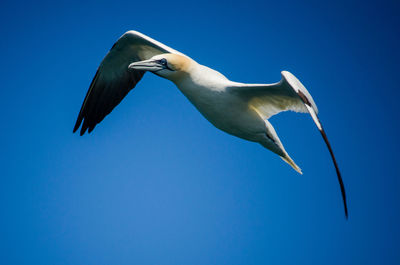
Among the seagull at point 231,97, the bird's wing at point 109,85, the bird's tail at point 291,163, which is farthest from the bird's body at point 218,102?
the bird's wing at point 109,85

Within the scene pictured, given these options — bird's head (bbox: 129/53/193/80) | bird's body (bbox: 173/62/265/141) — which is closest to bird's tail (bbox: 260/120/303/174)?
bird's body (bbox: 173/62/265/141)

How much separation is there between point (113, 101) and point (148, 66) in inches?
96.8

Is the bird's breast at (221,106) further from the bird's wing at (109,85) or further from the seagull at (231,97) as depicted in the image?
the bird's wing at (109,85)

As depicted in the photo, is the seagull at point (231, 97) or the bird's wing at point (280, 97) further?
the seagull at point (231, 97)

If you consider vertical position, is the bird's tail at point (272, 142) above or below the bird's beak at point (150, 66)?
below

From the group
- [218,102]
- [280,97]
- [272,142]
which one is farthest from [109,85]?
[280,97]

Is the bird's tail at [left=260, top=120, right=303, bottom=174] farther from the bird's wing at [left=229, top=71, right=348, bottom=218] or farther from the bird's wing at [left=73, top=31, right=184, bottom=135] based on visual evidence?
the bird's wing at [left=73, top=31, right=184, bottom=135]

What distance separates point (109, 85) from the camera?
7555mm

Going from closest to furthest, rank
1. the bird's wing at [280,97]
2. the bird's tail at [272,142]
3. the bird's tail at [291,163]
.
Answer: the bird's wing at [280,97] < the bird's tail at [272,142] < the bird's tail at [291,163]

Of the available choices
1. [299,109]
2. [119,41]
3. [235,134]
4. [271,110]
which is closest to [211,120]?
[235,134]

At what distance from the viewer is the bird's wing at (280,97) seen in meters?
4.44

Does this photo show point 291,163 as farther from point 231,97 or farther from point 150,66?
point 150,66

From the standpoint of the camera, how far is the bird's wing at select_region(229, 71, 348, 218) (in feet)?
14.6

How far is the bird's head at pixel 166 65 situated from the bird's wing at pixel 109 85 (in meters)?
1.81
